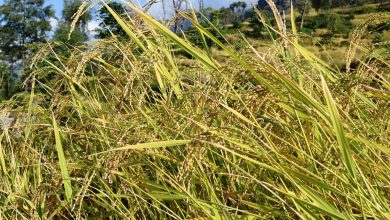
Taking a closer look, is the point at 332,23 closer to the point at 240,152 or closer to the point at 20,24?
the point at 20,24

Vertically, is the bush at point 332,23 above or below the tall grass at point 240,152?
below

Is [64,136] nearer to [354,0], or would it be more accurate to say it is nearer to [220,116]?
[220,116]

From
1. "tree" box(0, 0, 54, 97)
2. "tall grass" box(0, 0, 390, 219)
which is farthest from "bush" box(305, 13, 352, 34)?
"tall grass" box(0, 0, 390, 219)

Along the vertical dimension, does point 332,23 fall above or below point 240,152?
below

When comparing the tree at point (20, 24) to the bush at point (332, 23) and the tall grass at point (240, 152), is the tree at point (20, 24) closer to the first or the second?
the bush at point (332, 23)

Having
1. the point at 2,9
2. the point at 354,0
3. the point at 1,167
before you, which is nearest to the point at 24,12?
the point at 2,9

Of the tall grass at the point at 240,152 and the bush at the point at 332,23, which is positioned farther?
the bush at the point at 332,23

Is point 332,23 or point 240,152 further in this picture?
point 332,23

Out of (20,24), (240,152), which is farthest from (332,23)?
(240,152)

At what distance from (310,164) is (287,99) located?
0.17 metres

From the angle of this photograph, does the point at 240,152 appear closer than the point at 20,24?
A: Yes

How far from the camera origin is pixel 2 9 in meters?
62.4

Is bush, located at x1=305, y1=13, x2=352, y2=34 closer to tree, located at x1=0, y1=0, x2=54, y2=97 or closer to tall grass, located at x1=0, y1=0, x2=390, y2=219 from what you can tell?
tree, located at x1=0, y1=0, x2=54, y2=97

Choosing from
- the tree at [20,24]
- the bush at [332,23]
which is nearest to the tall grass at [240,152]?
the bush at [332,23]
